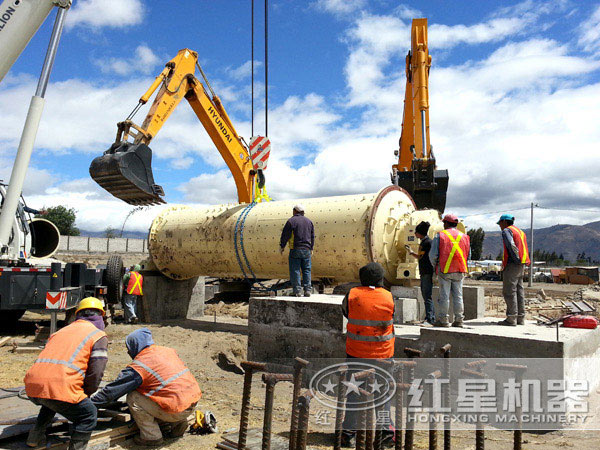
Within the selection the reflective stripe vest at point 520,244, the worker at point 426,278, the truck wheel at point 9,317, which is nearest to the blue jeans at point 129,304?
the truck wheel at point 9,317

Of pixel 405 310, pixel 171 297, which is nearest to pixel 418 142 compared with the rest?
pixel 405 310

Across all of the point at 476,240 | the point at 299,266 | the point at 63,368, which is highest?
the point at 476,240

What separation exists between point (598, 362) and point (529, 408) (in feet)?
4.90

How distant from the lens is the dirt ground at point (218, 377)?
4.65 metres

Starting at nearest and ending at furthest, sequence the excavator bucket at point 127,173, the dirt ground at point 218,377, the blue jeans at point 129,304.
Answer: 1. the dirt ground at point 218,377
2. the excavator bucket at point 127,173
3. the blue jeans at point 129,304

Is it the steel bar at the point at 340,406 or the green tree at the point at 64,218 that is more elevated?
the green tree at the point at 64,218

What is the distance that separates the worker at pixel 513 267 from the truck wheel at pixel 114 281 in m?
9.89

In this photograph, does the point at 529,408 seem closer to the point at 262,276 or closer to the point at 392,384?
the point at 392,384

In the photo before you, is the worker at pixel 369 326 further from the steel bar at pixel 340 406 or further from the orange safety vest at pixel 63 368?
the orange safety vest at pixel 63 368

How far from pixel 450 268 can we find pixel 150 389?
12.4ft

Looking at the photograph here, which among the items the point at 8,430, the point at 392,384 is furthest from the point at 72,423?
the point at 392,384

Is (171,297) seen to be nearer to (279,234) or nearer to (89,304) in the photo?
(279,234)

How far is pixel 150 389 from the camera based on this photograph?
179 inches

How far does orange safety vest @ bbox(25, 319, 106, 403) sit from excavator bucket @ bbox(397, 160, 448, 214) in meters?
8.67
